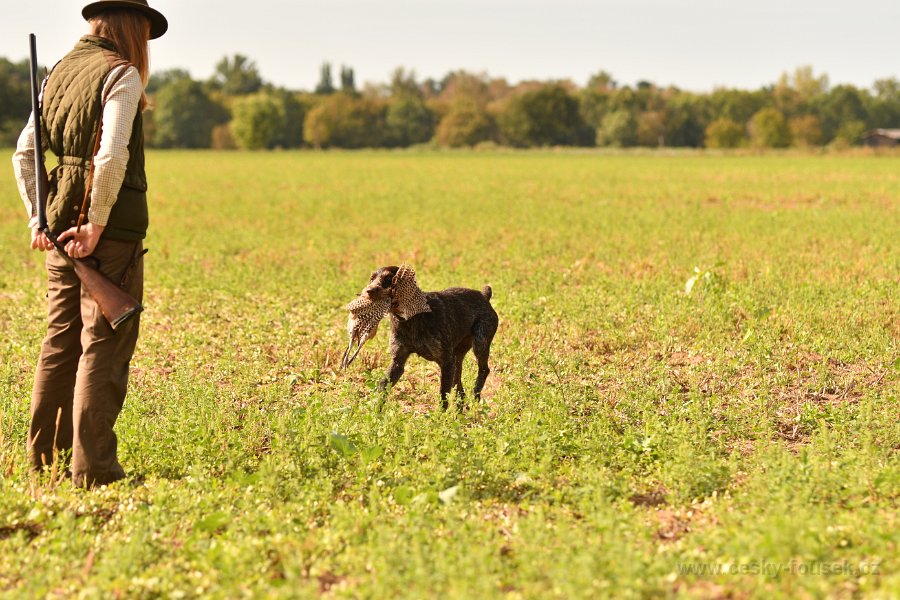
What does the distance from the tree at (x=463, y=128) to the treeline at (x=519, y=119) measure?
141 mm

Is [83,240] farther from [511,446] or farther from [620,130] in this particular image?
[620,130]

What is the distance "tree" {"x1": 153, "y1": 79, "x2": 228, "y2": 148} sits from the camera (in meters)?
121

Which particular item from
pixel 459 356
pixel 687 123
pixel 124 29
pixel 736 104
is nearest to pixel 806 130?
pixel 736 104

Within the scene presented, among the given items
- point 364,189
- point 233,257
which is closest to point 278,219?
point 233,257

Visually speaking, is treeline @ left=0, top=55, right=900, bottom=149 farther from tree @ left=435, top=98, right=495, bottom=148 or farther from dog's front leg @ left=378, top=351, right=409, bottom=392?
dog's front leg @ left=378, top=351, right=409, bottom=392

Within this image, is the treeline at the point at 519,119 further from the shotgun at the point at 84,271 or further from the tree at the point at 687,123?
the shotgun at the point at 84,271

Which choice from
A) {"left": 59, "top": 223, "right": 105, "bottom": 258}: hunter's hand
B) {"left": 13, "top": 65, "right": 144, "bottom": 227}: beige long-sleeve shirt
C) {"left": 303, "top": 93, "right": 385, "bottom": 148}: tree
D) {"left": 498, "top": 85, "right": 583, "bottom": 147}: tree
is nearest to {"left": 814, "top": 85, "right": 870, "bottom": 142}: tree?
{"left": 498, "top": 85, "right": 583, "bottom": 147}: tree

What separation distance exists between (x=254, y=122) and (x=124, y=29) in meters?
115

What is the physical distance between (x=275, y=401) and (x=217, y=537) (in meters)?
2.55

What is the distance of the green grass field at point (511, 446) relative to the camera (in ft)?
12.6

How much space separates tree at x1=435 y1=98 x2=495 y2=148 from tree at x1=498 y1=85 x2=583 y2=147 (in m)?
3.35

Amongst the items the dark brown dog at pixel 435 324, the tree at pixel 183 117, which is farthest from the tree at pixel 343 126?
the dark brown dog at pixel 435 324

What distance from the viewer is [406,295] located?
5793mm

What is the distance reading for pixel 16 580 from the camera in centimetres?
400
